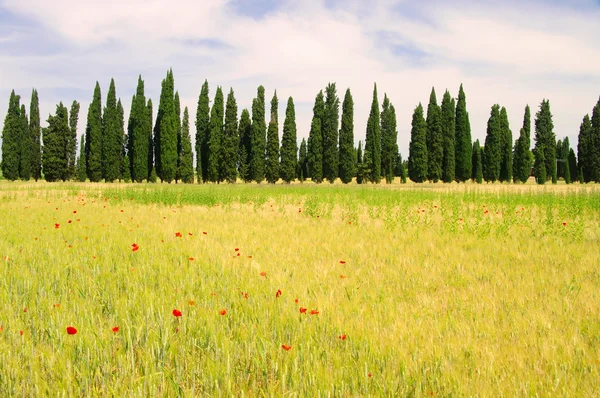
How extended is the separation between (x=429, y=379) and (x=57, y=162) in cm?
5472

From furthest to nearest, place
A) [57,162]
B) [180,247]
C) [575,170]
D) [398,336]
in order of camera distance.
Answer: [575,170] < [57,162] < [180,247] < [398,336]

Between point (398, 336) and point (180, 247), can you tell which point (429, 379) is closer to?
point (398, 336)

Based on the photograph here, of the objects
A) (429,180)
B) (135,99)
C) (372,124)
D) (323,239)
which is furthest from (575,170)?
(323,239)

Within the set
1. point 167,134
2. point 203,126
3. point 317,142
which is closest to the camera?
point 167,134

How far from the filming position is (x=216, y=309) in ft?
12.9

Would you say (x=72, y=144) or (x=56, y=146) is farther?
(x=72, y=144)

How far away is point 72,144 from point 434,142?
45844 mm

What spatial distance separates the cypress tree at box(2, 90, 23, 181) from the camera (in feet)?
174

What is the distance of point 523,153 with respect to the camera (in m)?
52.5

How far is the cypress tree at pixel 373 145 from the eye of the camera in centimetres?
5109

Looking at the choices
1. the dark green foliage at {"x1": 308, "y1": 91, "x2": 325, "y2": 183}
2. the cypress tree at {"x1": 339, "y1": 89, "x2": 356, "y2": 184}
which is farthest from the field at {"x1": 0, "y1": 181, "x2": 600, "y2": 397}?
the dark green foliage at {"x1": 308, "y1": 91, "x2": 325, "y2": 183}

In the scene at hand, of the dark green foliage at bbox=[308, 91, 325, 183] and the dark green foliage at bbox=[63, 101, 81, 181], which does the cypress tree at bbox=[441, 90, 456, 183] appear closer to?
the dark green foliage at bbox=[308, 91, 325, 183]

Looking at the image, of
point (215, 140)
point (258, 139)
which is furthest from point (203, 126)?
point (258, 139)

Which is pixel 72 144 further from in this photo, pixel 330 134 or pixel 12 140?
pixel 330 134
